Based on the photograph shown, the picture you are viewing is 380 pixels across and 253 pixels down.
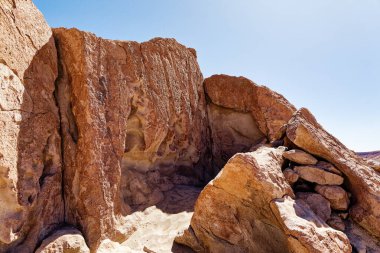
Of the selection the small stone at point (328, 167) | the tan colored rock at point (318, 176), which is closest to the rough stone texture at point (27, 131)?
the tan colored rock at point (318, 176)

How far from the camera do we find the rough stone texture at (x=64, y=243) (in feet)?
10.5

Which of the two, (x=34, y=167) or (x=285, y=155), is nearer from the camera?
(x=34, y=167)

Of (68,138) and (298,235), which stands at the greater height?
(68,138)

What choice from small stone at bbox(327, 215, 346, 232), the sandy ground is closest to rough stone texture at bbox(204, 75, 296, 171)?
the sandy ground

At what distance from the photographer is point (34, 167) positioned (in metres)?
3.55

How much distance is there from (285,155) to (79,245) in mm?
3254

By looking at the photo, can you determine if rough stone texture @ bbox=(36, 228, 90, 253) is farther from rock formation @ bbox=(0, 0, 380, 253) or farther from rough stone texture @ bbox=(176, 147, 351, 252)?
rough stone texture @ bbox=(176, 147, 351, 252)

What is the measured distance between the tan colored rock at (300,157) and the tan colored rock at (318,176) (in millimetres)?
122

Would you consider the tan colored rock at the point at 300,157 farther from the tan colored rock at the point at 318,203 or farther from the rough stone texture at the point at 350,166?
the tan colored rock at the point at 318,203

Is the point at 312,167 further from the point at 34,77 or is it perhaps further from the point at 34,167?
the point at 34,77

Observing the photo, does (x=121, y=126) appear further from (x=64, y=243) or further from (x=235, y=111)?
(x=235, y=111)

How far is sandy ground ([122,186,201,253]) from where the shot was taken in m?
→ 3.92

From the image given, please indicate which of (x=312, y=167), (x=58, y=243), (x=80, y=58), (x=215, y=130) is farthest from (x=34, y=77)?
(x=215, y=130)

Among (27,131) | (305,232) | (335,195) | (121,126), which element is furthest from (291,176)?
(27,131)
